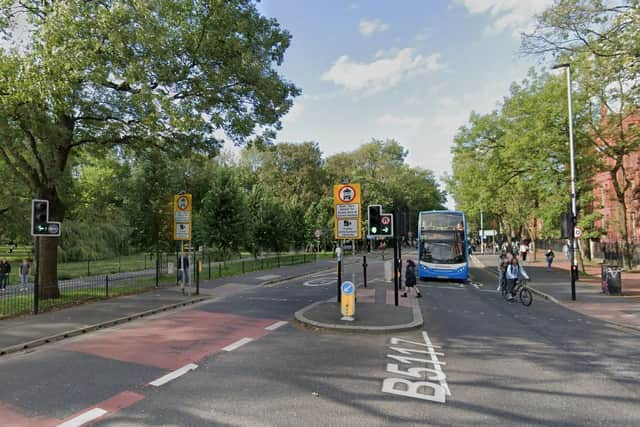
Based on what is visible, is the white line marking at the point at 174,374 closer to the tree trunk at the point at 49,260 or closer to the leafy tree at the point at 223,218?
the tree trunk at the point at 49,260

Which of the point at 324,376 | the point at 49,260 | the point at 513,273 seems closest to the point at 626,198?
the point at 513,273

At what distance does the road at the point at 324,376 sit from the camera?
5035mm

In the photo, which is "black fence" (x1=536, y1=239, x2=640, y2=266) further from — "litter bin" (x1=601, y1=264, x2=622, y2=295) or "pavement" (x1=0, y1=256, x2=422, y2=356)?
"pavement" (x1=0, y1=256, x2=422, y2=356)

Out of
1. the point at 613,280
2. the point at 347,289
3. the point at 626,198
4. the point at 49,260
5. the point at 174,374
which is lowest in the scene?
the point at 174,374

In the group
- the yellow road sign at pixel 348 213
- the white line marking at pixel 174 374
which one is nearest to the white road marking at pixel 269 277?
the yellow road sign at pixel 348 213

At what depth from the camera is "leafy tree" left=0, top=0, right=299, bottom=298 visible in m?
10.6

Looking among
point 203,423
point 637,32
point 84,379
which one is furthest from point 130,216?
point 637,32

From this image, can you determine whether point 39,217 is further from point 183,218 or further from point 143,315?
point 183,218

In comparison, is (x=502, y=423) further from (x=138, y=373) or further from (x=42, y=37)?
(x=42, y=37)

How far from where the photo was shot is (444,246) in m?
21.2

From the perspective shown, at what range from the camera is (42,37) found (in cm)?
1058

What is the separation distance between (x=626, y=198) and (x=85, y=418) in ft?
111

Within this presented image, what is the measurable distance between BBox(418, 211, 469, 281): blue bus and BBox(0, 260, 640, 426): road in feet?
31.7

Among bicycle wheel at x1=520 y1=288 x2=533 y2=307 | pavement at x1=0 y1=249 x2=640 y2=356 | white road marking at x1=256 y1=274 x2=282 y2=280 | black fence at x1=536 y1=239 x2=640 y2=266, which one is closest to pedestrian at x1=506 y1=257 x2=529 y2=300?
bicycle wheel at x1=520 y1=288 x2=533 y2=307
